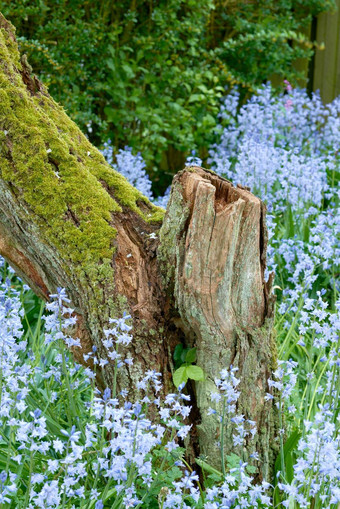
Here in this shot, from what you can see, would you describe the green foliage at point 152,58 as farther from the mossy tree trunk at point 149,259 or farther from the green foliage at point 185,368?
the green foliage at point 185,368

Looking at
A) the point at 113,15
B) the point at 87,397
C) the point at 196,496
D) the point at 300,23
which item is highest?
the point at 300,23

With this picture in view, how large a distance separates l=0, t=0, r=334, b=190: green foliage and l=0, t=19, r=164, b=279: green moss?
2656mm

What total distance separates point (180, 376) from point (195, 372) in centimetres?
6

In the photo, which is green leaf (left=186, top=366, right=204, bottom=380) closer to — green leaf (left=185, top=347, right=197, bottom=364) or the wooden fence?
green leaf (left=185, top=347, right=197, bottom=364)

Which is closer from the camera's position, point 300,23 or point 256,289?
point 256,289

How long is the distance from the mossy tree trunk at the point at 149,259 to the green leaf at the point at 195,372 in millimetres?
83

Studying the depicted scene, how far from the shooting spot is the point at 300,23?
761 centimetres

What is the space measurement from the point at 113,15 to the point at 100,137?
3.96 feet

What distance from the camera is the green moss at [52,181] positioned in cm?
245

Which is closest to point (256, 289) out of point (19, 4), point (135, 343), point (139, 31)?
point (135, 343)

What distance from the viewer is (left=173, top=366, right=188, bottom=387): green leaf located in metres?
2.27

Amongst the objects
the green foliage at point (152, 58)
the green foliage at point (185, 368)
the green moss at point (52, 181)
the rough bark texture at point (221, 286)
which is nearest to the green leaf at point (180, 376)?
the green foliage at point (185, 368)

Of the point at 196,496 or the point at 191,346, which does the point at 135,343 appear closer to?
the point at 191,346

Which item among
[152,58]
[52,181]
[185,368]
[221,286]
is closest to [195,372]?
[185,368]
